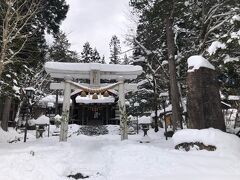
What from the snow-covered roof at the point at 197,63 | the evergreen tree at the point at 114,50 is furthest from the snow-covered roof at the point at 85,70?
the evergreen tree at the point at 114,50

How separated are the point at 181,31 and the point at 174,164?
16.6 m

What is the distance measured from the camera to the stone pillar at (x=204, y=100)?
12.4 metres

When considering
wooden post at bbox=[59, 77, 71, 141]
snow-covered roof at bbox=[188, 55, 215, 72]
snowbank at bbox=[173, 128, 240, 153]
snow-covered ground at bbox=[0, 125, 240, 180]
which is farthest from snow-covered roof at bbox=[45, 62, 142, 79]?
snowbank at bbox=[173, 128, 240, 153]

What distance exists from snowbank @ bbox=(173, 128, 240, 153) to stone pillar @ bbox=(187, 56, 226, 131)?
710 millimetres

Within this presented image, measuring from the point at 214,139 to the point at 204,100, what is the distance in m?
2.23

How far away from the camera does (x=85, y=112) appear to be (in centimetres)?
3722

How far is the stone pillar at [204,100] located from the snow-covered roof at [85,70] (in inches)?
231

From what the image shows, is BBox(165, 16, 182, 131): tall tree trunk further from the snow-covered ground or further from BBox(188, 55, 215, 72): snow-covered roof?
the snow-covered ground

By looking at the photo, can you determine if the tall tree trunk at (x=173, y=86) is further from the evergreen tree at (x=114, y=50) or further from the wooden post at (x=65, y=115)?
the evergreen tree at (x=114, y=50)

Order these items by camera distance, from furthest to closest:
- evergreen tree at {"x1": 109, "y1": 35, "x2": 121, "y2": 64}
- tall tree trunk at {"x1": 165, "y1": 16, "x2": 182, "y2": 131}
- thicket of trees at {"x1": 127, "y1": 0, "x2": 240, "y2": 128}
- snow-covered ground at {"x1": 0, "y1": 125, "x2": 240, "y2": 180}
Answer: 1. evergreen tree at {"x1": 109, "y1": 35, "x2": 121, "y2": 64}
2. tall tree trunk at {"x1": 165, "y1": 16, "x2": 182, "y2": 131}
3. thicket of trees at {"x1": 127, "y1": 0, "x2": 240, "y2": 128}
4. snow-covered ground at {"x1": 0, "y1": 125, "x2": 240, "y2": 180}

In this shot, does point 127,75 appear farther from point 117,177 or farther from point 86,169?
point 117,177

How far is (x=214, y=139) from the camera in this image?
424 inches

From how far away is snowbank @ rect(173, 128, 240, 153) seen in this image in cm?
1059

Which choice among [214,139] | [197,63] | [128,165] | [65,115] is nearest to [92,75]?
[65,115]
